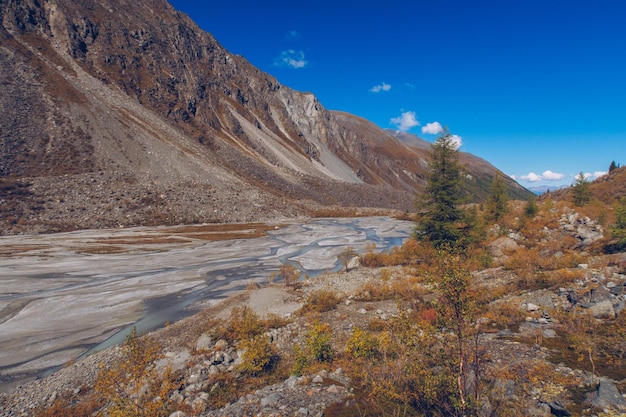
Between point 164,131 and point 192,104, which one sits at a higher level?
point 192,104

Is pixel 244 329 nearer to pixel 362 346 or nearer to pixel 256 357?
pixel 256 357

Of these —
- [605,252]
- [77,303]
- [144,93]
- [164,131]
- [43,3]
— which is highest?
[43,3]

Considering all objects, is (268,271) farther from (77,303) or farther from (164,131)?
(164,131)

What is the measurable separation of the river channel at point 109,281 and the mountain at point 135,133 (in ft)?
39.5

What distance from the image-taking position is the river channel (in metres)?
15.8

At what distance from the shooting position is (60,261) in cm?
3023

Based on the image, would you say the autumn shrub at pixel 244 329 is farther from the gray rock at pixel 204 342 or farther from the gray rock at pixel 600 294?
the gray rock at pixel 600 294

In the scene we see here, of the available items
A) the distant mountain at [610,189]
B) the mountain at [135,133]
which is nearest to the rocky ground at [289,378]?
the mountain at [135,133]

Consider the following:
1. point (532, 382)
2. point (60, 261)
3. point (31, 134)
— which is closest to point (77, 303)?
point (60, 261)

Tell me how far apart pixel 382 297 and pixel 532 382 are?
34.2 feet

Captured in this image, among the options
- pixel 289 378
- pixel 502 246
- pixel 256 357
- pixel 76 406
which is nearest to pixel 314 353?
pixel 289 378

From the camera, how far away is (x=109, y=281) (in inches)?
995

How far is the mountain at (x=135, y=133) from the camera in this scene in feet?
178

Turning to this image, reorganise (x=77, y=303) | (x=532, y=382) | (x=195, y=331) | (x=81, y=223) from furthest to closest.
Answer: (x=81, y=223) → (x=77, y=303) → (x=195, y=331) → (x=532, y=382)
